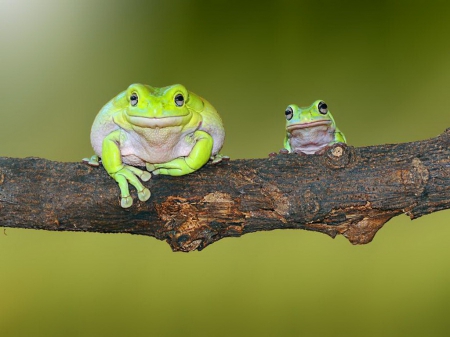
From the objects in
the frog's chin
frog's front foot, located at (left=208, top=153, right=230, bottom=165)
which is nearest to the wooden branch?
frog's front foot, located at (left=208, top=153, right=230, bottom=165)

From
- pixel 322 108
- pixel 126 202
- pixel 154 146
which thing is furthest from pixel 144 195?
pixel 322 108

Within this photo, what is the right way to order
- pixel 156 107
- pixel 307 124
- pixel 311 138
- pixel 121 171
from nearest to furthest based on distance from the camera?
1. pixel 156 107
2. pixel 121 171
3. pixel 307 124
4. pixel 311 138

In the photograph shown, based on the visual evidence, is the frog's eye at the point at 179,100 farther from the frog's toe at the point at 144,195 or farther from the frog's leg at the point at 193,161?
the frog's toe at the point at 144,195

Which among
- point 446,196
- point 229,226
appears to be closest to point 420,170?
point 446,196

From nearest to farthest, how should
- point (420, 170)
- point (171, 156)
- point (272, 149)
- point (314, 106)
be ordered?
point (420, 170) < point (171, 156) < point (314, 106) < point (272, 149)

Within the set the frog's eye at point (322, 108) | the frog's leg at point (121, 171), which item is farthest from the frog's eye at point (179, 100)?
the frog's eye at point (322, 108)

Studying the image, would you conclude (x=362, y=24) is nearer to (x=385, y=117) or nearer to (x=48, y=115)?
(x=385, y=117)

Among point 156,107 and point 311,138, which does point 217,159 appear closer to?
point 156,107
